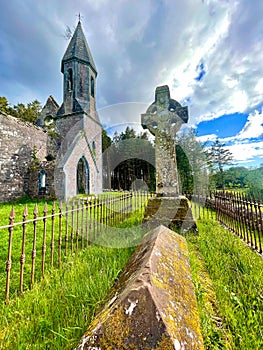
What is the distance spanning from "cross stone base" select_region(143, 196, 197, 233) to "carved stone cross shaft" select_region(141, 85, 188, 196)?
590 mm

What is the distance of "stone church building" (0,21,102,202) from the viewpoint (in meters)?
12.5

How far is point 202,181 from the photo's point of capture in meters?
25.8

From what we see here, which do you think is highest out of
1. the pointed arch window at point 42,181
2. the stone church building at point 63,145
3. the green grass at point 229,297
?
the stone church building at point 63,145

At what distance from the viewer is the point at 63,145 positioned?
18562 mm

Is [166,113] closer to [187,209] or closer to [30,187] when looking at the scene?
[187,209]

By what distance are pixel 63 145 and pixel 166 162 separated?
15298 millimetres

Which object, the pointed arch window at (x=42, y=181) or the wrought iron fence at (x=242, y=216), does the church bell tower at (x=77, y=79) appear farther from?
the wrought iron fence at (x=242, y=216)

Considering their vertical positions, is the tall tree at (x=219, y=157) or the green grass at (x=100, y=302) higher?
the tall tree at (x=219, y=157)

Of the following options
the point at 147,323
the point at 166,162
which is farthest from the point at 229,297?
the point at 166,162

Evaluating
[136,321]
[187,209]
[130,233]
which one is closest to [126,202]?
[130,233]

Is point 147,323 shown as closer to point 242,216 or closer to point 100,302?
point 100,302

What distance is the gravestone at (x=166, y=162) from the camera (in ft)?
15.3

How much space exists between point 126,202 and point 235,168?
2833 cm

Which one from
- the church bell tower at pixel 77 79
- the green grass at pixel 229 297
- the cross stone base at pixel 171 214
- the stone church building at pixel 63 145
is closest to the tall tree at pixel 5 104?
the stone church building at pixel 63 145
